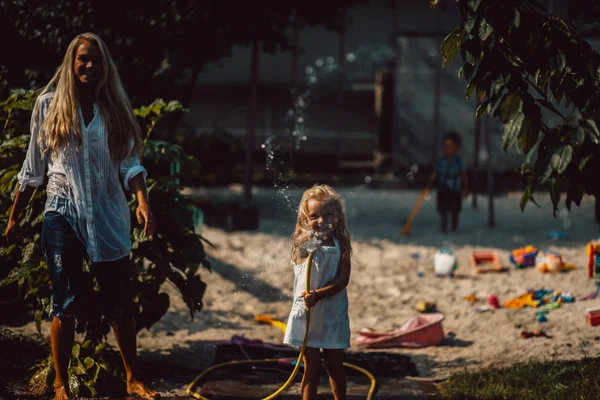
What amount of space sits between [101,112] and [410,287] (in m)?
4.51

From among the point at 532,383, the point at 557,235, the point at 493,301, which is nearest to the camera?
the point at 532,383

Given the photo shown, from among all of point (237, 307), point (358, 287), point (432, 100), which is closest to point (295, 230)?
point (237, 307)

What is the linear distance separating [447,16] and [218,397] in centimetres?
1229

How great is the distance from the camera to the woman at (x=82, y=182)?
14.5ft

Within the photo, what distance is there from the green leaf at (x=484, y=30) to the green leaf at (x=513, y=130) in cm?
39

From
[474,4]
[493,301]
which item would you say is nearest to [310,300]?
[474,4]

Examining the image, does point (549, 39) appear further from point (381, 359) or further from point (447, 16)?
point (447, 16)

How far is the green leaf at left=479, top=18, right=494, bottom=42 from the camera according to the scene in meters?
3.74

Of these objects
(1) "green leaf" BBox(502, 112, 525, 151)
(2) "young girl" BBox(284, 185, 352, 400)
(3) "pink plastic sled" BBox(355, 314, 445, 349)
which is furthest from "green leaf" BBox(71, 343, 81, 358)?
(1) "green leaf" BBox(502, 112, 525, 151)

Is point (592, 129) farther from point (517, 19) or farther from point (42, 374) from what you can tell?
point (42, 374)

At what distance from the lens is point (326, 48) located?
15711 mm

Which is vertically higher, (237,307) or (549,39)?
(549,39)

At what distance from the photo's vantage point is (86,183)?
14.6 ft

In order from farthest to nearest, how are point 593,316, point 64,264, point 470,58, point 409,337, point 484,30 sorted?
1. point 409,337
2. point 593,316
3. point 64,264
4. point 470,58
5. point 484,30
